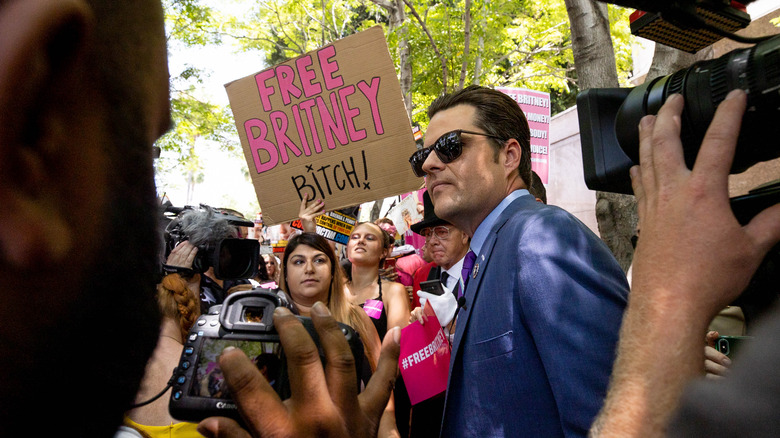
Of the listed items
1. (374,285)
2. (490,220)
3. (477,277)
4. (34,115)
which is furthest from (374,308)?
(34,115)

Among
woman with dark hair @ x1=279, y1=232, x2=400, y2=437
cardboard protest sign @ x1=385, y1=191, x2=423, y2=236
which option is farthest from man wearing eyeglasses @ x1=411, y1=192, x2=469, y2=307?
cardboard protest sign @ x1=385, y1=191, x2=423, y2=236

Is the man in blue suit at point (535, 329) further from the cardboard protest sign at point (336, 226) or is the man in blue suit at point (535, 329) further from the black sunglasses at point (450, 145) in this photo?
the cardboard protest sign at point (336, 226)

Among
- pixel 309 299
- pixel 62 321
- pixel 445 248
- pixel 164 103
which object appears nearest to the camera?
pixel 62 321

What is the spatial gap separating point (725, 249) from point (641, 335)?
18 cm

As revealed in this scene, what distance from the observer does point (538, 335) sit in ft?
4.39

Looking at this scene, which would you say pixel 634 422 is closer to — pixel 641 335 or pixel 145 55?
pixel 641 335

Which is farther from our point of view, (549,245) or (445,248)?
(445,248)

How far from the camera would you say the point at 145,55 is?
62cm

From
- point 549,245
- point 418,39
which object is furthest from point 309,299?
point 418,39

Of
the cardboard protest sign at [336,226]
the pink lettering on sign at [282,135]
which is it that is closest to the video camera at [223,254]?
the pink lettering on sign at [282,135]

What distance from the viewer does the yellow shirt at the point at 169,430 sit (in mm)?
1915

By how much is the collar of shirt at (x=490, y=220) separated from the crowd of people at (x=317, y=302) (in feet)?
1.32

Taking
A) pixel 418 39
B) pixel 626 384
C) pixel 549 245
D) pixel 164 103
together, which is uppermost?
pixel 418 39

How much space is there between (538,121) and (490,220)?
472 centimetres
